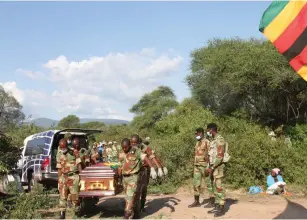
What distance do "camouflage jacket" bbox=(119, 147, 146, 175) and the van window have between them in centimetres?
499

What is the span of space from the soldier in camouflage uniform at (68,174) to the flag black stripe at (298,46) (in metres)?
4.66

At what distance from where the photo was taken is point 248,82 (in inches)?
754

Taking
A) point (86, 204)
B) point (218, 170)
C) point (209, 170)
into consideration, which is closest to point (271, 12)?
point (218, 170)

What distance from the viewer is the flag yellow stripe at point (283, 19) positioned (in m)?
5.46

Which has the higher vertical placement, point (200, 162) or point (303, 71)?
point (303, 71)

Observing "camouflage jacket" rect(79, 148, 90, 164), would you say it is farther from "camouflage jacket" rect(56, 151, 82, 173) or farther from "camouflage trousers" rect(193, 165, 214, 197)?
"camouflage trousers" rect(193, 165, 214, 197)

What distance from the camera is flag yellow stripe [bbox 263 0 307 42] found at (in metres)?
5.46

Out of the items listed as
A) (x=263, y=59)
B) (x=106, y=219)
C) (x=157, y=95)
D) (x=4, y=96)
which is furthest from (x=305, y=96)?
(x=4, y=96)

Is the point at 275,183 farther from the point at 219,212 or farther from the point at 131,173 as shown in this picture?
the point at 131,173

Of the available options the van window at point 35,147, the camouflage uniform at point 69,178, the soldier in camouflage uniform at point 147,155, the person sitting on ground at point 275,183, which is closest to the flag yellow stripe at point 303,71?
the soldier in camouflage uniform at point 147,155

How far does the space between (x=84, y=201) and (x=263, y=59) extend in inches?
493

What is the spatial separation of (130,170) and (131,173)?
0.06 m

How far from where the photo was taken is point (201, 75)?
24391 mm

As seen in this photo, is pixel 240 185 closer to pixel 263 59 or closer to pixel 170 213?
pixel 170 213
